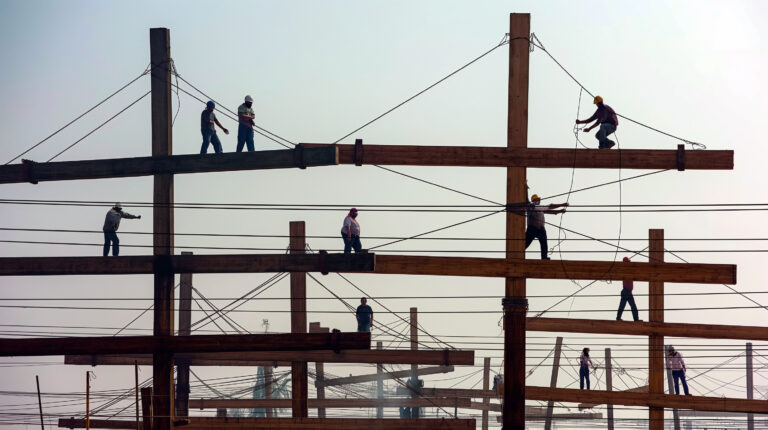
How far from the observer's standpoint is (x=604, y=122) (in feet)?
62.8

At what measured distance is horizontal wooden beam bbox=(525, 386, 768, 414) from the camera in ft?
80.7

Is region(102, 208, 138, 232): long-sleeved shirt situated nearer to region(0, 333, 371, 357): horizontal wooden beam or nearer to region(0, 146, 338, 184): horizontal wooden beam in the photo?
region(0, 146, 338, 184): horizontal wooden beam

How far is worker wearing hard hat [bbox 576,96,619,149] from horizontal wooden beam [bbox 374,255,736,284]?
6.93 feet

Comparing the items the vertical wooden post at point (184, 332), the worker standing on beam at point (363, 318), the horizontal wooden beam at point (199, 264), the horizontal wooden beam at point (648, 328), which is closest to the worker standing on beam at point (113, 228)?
the horizontal wooden beam at point (199, 264)

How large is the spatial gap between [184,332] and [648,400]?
34.6 feet

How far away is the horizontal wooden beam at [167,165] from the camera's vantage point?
18.7 metres

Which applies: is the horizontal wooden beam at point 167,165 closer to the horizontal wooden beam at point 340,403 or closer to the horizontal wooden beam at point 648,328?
the horizontal wooden beam at point 648,328

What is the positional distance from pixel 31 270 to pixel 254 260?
371 cm

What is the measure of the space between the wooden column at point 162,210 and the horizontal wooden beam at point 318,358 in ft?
18.1

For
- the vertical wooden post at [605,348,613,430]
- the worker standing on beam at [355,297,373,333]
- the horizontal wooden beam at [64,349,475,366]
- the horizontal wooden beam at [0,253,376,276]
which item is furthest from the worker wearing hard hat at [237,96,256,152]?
the vertical wooden post at [605,348,613,430]

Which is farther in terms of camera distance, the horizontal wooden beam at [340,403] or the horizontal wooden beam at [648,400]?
the horizontal wooden beam at [340,403]

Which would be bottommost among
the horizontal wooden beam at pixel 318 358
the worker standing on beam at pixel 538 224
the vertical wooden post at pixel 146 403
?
the vertical wooden post at pixel 146 403

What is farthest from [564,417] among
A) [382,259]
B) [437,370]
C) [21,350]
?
[21,350]

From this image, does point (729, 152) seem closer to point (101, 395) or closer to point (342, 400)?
point (101, 395)
